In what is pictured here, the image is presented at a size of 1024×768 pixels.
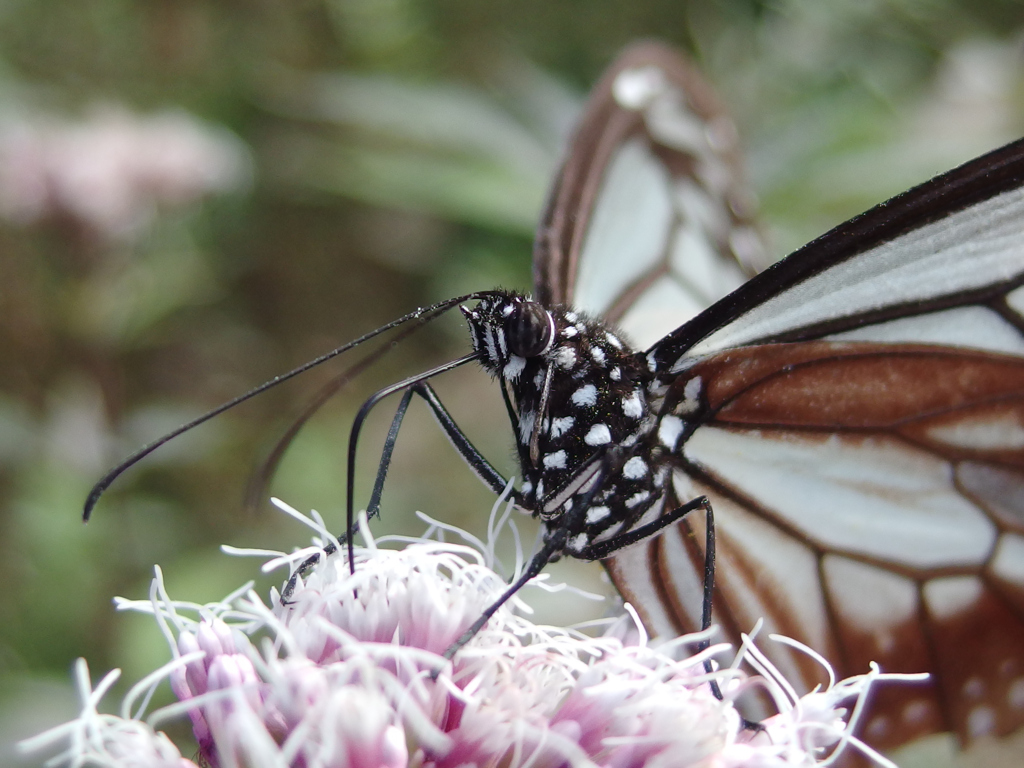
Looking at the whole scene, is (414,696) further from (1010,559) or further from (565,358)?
(1010,559)

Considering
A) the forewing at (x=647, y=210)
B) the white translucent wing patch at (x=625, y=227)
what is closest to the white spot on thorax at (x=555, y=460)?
the forewing at (x=647, y=210)

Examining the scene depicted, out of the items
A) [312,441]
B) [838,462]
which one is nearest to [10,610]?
[312,441]

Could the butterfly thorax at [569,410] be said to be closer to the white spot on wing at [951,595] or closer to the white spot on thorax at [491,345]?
the white spot on thorax at [491,345]

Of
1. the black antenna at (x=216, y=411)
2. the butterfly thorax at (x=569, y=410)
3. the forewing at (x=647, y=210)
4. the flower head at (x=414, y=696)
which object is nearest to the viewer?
the flower head at (x=414, y=696)

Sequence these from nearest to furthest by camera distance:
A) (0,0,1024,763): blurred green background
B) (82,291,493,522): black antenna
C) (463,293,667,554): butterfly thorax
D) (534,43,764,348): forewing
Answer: (82,291,493,522): black antenna
(463,293,667,554): butterfly thorax
(534,43,764,348): forewing
(0,0,1024,763): blurred green background

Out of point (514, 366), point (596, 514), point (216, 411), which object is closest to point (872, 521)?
point (596, 514)

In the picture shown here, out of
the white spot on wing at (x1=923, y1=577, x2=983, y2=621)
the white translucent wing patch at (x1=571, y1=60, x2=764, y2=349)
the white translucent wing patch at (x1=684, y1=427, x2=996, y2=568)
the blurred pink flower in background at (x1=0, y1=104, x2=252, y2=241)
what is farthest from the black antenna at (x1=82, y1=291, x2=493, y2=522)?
the blurred pink flower in background at (x1=0, y1=104, x2=252, y2=241)

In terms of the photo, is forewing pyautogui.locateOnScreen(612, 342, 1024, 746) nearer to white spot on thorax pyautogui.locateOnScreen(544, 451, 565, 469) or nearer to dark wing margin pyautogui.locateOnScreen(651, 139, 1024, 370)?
dark wing margin pyautogui.locateOnScreen(651, 139, 1024, 370)
